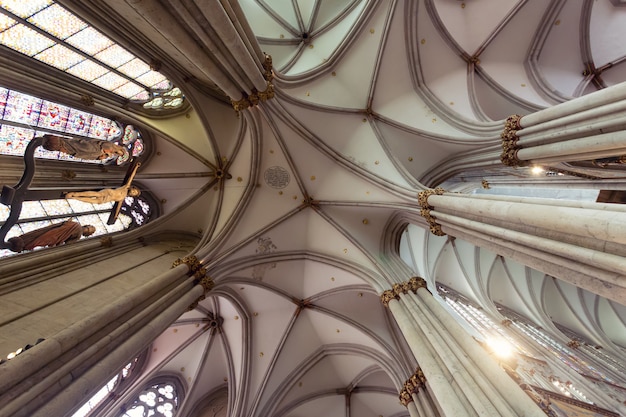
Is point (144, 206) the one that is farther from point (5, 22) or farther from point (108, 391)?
point (5, 22)

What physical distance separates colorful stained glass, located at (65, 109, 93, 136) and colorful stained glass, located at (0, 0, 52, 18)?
2109 mm

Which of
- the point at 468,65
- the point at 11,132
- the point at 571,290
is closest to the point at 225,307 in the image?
the point at 11,132

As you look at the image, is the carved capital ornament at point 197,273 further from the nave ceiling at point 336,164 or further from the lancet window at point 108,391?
the lancet window at point 108,391

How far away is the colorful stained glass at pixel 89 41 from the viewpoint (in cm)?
662

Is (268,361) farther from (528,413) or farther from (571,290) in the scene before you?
(571,290)

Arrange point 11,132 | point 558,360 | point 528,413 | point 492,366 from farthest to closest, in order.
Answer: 1. point 558,360
2. point 11,132
3. point 492,366
4. point 528,413

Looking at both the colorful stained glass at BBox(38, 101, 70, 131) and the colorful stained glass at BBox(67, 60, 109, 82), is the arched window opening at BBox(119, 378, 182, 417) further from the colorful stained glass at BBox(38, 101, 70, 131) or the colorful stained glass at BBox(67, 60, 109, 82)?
the colorful stained glass at BBox(67, 60, 109, 82)

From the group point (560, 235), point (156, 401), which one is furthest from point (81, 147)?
point (156, 401)

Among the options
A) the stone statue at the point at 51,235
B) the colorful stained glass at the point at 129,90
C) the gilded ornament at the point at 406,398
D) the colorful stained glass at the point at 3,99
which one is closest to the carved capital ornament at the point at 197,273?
the stone statue at the point at 51,235

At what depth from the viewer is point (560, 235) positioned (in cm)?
330

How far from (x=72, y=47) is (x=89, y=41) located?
406mm

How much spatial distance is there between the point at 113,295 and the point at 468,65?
1085 cm

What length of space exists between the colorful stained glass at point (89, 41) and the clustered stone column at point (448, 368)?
8.74 m

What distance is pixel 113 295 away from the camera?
231 inches
